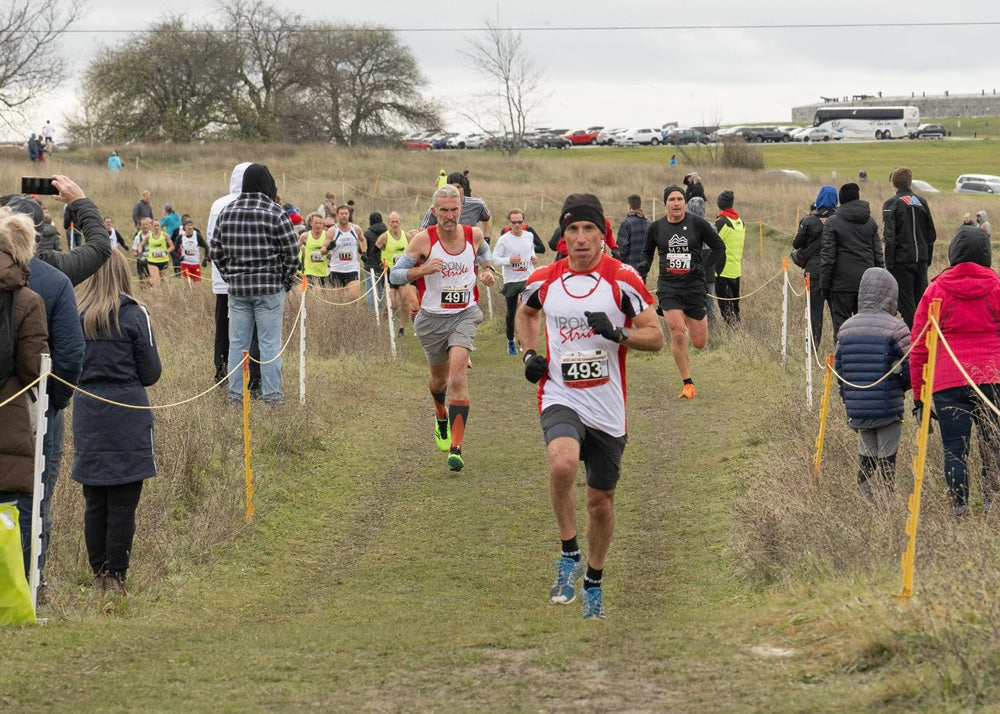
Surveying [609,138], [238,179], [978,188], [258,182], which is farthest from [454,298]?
[609,138]

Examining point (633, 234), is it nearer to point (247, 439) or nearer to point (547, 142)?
point (247, 439)

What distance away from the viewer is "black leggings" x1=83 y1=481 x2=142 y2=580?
684cm

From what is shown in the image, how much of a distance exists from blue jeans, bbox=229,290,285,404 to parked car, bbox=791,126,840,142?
88.9 metres

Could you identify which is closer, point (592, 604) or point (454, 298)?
point (592, 604)

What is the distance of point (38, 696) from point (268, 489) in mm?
4483

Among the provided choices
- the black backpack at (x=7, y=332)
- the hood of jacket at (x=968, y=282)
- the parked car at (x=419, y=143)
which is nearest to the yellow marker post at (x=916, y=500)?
the hood of jacket at (x=968, y=282)

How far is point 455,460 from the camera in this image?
406 inches

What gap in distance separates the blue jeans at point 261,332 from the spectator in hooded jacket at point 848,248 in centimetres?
587

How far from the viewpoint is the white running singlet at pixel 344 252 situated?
66.9ft

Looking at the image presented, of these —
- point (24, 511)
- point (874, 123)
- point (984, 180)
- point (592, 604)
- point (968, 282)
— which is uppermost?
point (874, 123)

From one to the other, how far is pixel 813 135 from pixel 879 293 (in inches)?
3633

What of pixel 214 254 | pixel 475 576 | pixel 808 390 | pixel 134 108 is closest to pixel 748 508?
pixel 475 576

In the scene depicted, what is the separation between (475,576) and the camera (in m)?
7.60

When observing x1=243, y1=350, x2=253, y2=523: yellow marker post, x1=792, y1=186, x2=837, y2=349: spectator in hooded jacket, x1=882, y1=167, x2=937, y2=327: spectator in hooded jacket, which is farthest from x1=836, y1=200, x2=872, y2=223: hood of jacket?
x1=243, y1=350, x2=253, y2=523: yellow marker post
